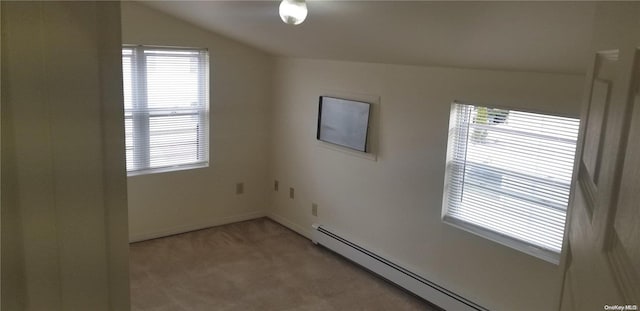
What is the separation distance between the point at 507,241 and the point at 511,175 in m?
0.44

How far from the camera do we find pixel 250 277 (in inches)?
162

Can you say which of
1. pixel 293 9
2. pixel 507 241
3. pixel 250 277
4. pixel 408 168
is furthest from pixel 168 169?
pixel 507 241

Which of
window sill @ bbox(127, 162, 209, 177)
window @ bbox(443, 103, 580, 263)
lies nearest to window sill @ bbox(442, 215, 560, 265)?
window @ bbox(443, 103, 580, 263)

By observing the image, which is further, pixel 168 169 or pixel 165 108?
pixel 168 169

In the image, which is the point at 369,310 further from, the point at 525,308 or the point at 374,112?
the point at 374,112

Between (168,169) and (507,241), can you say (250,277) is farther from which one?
(507,241)

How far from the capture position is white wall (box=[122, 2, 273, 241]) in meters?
4.64

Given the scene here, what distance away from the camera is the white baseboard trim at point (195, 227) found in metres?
4.76

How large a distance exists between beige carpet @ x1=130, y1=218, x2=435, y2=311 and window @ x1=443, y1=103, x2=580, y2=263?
2.68 feet

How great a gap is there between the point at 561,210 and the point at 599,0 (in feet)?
8.14

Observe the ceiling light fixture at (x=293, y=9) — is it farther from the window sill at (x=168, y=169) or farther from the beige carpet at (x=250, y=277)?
the window sill at (x=168, y=169)

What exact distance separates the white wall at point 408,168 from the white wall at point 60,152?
2760 millimetres

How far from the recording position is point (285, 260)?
4.45m

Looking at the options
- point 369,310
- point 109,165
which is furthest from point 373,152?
point 109,165
